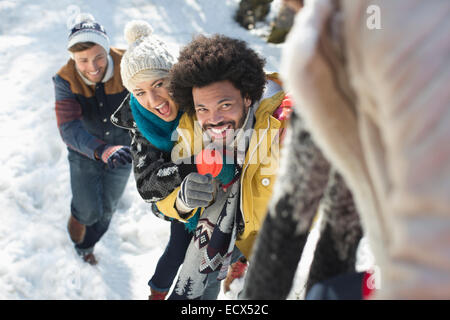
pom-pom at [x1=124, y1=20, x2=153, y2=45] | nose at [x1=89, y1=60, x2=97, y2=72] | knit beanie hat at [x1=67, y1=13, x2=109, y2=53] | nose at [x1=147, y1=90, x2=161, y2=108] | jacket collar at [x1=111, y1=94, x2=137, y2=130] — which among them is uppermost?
pom-pom at [x1=124, y1=20, x2=153, y2=45]

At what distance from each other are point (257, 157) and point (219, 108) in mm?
227

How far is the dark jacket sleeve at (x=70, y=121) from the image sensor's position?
207 cm

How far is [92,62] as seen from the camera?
2080 mm

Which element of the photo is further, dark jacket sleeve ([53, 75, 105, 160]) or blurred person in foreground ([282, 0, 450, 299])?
dark jacket sleeve ([53, 75, 105, 160])

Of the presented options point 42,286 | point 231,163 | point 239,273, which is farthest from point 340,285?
point 42,286

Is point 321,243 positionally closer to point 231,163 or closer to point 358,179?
point 358,179

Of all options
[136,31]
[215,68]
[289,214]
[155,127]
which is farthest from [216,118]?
[136,31]

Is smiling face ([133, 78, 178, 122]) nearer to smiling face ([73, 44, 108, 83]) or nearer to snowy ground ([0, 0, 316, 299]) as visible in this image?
smiling face ([73, 44, 108, 83])

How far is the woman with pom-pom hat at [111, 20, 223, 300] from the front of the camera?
146 centimetres

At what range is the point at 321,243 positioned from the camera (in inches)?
29.7

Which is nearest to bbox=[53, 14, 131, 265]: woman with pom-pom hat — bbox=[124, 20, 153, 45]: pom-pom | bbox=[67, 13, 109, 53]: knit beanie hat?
bbox=[67, 13, 109, 53]: knit beanie hat

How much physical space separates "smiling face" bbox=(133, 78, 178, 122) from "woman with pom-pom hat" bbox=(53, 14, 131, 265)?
1.61 feet

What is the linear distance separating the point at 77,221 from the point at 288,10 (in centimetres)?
224

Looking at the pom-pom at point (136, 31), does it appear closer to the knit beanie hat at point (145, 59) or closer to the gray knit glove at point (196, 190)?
the knit beanie hat at point (145, 59)
